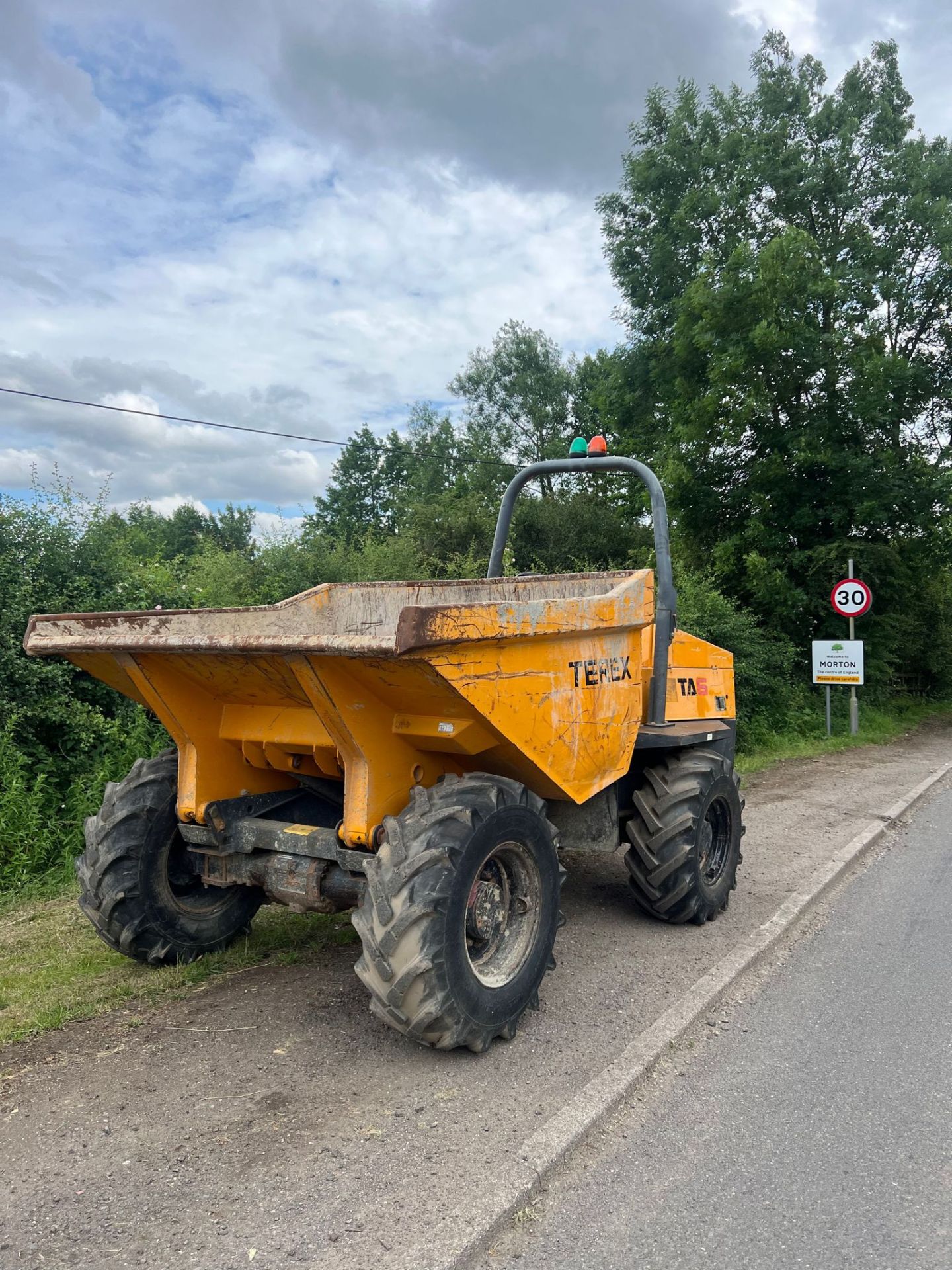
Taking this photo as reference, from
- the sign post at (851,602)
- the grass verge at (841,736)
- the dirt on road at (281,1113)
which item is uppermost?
the sign post at (851,602)

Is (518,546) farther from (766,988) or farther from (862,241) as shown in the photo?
(766,988)

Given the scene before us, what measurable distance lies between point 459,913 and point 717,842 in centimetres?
269

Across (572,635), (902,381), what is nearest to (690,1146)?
(572,635)

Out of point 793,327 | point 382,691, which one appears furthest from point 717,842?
point 793,327

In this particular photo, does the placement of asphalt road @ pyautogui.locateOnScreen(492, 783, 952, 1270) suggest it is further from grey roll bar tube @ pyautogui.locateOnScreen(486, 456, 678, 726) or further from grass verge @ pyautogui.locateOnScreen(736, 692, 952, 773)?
grass verge @ pyautogui.locateOnScreen(736, 692, 952, 773)

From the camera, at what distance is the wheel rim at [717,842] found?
17.7 feet

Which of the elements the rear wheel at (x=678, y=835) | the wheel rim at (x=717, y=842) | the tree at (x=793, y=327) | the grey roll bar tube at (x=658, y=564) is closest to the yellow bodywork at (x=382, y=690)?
the grey roll bar tube at (x=658, y=564)

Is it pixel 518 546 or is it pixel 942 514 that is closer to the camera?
pixel 942 514

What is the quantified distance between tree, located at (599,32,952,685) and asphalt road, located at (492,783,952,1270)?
42.0 ft

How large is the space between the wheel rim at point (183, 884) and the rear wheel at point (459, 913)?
4.44 feet

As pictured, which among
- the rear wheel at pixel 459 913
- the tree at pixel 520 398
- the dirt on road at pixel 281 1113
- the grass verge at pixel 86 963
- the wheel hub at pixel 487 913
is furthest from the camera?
the tree at pixel 520 398

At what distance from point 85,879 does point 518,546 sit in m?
21.3

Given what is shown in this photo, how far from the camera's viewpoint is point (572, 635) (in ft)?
12.9

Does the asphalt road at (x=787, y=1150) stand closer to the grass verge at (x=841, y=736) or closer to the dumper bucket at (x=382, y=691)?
the dumper bucket at (x=382, y=691)
